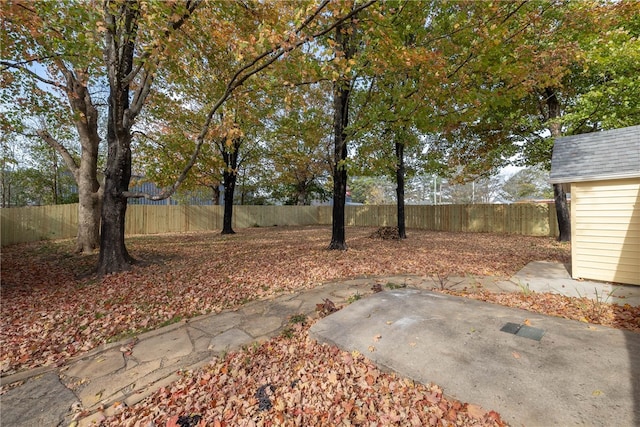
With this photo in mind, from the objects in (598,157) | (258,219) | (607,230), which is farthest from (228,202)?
(607,230)

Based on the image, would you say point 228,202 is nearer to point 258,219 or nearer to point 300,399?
point 258,219

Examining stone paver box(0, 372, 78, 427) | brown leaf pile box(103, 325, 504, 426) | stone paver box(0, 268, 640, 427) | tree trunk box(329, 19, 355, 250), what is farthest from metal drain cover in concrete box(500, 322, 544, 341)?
tree trunk box(329, 19, 355, 250)

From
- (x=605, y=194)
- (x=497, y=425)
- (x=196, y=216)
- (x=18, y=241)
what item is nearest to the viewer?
(x=497, y=425)

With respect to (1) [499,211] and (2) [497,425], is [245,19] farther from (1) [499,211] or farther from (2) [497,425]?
(1) [499,211]

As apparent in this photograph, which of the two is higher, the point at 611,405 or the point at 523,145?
the point at 523,145

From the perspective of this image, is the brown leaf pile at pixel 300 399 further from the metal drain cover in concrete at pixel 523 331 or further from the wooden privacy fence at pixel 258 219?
the wooden privacy fence at pixel 258 219

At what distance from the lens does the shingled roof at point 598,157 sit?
4.92 meters

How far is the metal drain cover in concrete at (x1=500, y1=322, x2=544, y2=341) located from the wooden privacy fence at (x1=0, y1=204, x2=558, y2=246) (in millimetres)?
13217

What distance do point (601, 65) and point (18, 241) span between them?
2136 cm

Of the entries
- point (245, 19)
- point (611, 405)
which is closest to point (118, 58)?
point (245, 19)

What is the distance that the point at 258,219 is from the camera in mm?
20469

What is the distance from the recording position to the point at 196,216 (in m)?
17.0

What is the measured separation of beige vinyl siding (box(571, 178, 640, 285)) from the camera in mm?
4883

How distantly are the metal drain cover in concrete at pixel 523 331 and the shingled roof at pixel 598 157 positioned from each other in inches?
165
